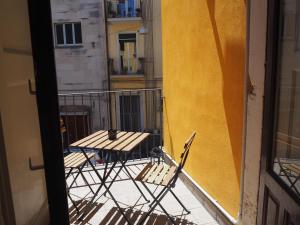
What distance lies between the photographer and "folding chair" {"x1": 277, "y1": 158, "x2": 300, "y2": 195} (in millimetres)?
1706

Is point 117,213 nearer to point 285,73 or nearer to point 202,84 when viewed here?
point 202,84

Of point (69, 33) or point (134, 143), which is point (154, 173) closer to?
point (134, 143)

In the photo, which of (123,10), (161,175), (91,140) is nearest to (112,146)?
(91,140)

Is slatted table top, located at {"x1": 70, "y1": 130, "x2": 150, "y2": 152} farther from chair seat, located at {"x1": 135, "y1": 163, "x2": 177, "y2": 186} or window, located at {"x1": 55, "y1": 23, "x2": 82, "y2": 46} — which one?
window, located at {"x1": 55, "y1": 23, "x2": 82, "y2": 46}

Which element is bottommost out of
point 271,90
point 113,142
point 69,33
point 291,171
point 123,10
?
point 113,142

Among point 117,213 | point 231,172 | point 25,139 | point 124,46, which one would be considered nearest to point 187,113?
point 231,172

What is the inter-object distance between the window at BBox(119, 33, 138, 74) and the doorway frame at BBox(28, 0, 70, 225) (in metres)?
12.1

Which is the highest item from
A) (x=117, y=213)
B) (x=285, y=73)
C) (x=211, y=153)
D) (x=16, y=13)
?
(x=16, y=13)

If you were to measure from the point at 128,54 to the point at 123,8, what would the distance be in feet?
6.53

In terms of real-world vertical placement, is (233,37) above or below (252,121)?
above

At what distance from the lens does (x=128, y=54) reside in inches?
517

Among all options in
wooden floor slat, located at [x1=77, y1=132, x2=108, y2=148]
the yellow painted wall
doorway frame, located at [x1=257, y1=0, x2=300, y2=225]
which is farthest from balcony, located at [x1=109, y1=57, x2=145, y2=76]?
doorway frame, located at [x1=257, y1=0, x2=300, y2=225]

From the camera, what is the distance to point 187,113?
3.80 meters

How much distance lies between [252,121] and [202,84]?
3.66 ft
